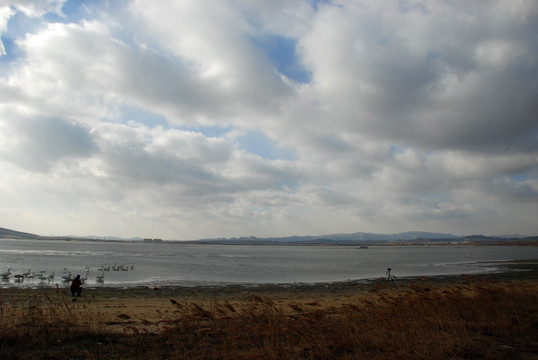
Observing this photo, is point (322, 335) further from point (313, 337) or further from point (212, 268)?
point (212, 268)

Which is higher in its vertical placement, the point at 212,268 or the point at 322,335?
the point at 322,335

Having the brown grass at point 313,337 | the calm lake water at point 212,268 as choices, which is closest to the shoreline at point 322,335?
the brown grass at point 313,337

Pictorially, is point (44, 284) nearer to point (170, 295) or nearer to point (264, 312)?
point (170, 295)

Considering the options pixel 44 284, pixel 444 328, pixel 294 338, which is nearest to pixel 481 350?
pixel 444 328

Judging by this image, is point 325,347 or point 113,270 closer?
point 325,347

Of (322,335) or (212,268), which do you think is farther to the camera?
(212,268)

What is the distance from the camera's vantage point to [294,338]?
26.0ft

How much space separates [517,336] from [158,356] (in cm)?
758

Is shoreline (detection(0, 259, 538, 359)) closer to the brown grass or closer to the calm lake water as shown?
the brown grass

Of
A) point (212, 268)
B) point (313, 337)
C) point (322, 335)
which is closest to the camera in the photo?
point (322, 335)

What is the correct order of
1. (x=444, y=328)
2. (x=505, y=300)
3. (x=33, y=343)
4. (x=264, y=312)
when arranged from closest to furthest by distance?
(x=33, y=343) < (x=444, y=328) < (x=264, y=312) < (x=505, y=300)

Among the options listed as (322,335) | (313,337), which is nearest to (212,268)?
(313,337)

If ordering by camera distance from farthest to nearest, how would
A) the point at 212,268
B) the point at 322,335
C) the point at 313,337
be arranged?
the point at 212,268
the point at 313,337
the point at 322,335

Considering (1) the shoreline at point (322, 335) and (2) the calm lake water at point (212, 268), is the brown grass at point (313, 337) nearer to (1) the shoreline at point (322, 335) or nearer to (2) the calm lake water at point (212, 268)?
(1) the shoreline at point (322, 335)
